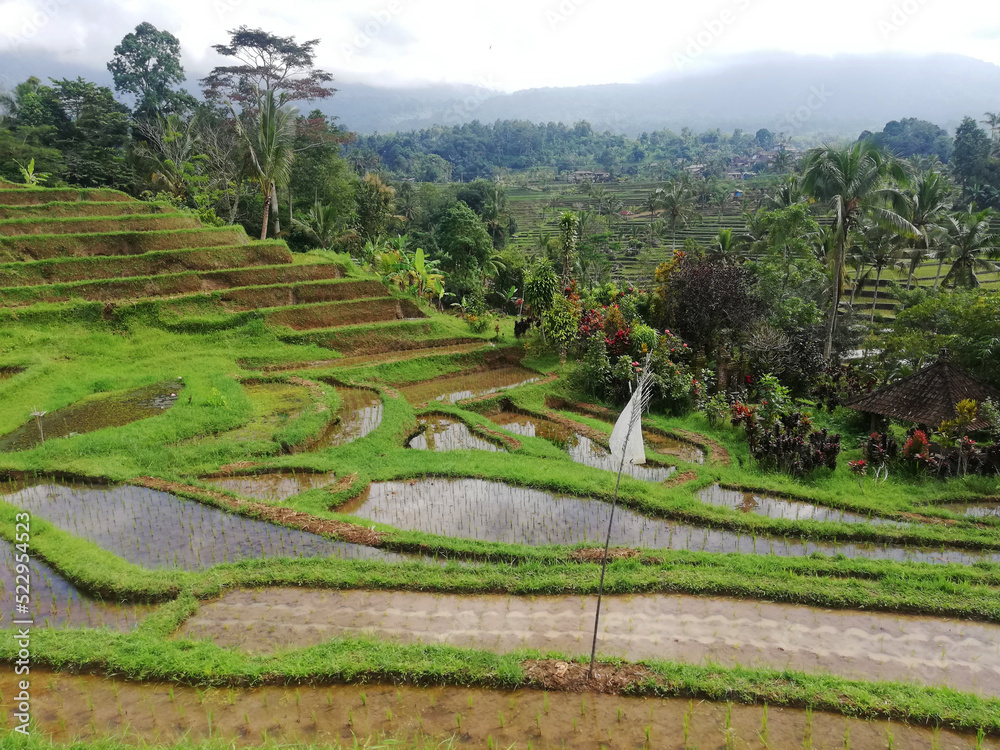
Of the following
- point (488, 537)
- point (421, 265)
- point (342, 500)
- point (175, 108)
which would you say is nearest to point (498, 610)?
point (488, 537)

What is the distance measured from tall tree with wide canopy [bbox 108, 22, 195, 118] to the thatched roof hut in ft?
146

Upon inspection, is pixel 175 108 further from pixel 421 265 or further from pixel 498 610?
pixel 498 610

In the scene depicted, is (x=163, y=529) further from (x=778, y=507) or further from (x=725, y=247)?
(x=725, y=247)

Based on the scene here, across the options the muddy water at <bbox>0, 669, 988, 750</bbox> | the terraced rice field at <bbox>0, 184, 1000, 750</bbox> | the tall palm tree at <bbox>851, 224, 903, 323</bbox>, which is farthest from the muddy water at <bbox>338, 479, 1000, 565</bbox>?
the tall palm tree at <bbox>851, 224, 903, 323</bbox>

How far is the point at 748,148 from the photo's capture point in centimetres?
14862

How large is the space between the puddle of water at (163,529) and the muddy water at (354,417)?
3.36 metres

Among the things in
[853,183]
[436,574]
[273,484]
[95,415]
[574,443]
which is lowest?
[574,443]

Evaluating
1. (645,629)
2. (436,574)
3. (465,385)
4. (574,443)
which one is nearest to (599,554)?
(645,629)

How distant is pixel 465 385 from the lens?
18328mm

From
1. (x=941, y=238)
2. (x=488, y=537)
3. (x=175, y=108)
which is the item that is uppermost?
(x=175, y=108)

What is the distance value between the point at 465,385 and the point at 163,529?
9999mm

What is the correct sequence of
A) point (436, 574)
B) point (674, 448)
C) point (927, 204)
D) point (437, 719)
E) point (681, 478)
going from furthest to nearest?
point (927, 204)
point (674, 448)
point (681, 478)
point (436, 574)
point (437, 719)

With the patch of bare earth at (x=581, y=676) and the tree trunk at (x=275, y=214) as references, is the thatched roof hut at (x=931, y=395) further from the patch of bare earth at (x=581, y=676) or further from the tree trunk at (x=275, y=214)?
the tree trunk at (x=275, y=214)

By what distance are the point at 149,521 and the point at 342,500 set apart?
286 centimetres
